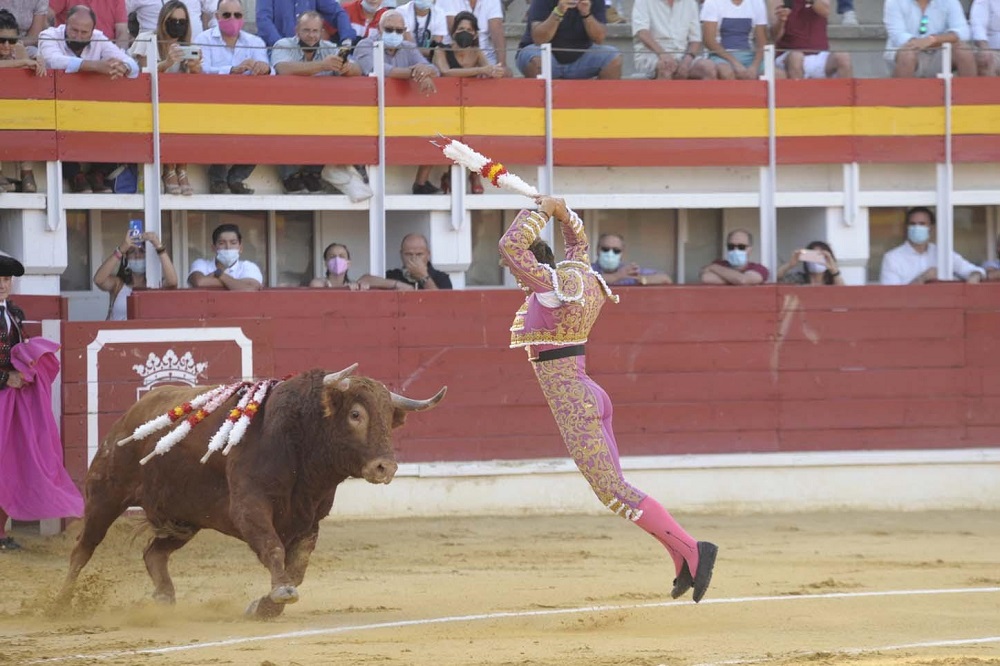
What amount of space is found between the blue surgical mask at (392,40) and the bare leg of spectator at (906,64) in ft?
10.8

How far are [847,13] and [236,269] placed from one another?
5108 mm

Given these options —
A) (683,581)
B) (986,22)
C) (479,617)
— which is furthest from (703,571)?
(986,22)

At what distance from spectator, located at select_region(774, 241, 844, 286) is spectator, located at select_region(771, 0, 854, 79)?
1.12 m

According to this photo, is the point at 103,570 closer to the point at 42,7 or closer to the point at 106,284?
the point at 106,284

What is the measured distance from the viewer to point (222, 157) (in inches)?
388

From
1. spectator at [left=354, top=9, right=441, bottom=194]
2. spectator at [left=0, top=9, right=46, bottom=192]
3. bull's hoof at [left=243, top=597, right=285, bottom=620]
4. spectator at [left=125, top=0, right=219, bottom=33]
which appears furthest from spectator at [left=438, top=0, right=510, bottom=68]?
bull's hoof at [left=243, top=597, right=285, bottom=620]

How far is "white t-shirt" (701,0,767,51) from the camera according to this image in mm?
10844

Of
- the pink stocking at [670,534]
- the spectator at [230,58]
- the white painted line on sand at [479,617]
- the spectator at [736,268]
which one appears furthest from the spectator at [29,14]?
the pink stocking at [670,534]

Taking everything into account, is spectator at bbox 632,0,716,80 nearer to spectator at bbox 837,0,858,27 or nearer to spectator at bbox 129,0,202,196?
spectator at bbox 837,0,858,27

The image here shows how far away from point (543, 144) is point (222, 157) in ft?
6.54

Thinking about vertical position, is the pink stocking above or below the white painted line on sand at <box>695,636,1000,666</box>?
above

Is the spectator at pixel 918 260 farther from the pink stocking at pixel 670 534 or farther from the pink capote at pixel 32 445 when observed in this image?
the pink capote at pixel 32 445

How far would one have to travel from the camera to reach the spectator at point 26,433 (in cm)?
845

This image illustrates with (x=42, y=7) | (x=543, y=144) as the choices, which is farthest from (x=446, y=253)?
(x=42, y=7)
